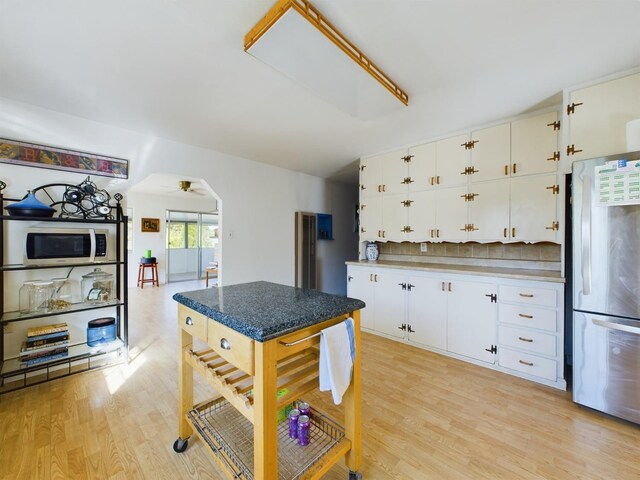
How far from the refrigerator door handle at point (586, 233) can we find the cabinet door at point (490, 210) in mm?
812

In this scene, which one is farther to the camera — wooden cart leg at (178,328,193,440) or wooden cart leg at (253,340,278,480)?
wooden cart leg at (178,328,193,440)

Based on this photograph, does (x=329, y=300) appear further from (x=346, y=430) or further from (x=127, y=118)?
(x=127, y=118)

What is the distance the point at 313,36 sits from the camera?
1432mm

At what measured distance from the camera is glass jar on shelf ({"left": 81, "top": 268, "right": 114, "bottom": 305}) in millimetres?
2586

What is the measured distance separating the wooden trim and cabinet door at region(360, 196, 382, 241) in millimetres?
2057

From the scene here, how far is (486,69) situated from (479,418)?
96.3 inches

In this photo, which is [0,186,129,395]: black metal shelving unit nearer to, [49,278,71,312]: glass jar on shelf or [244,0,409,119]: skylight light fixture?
[49,278,71,312]: glass jar on shelf

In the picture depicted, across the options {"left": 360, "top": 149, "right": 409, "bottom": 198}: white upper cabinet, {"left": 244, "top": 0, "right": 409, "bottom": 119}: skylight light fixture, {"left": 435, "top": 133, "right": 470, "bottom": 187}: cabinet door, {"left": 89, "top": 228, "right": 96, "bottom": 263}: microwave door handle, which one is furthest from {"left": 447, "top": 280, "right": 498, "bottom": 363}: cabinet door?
{"left": 89, "top": 228, "right": 96, "bottom": 263}: microwave door handle

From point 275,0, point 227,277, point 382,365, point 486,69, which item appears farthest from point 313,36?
point 227,277

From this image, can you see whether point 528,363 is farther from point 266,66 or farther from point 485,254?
point 266,66

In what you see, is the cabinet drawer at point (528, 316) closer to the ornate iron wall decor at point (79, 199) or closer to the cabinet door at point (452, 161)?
the cabinet door at point (452, 161)

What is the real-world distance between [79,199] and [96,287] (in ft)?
2.83

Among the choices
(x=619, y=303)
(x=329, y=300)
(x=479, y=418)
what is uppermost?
(x=329, y=300)

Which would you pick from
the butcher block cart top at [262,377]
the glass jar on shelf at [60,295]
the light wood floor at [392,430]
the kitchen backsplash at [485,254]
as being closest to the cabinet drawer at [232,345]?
the butcher block cart top at [262,377]
